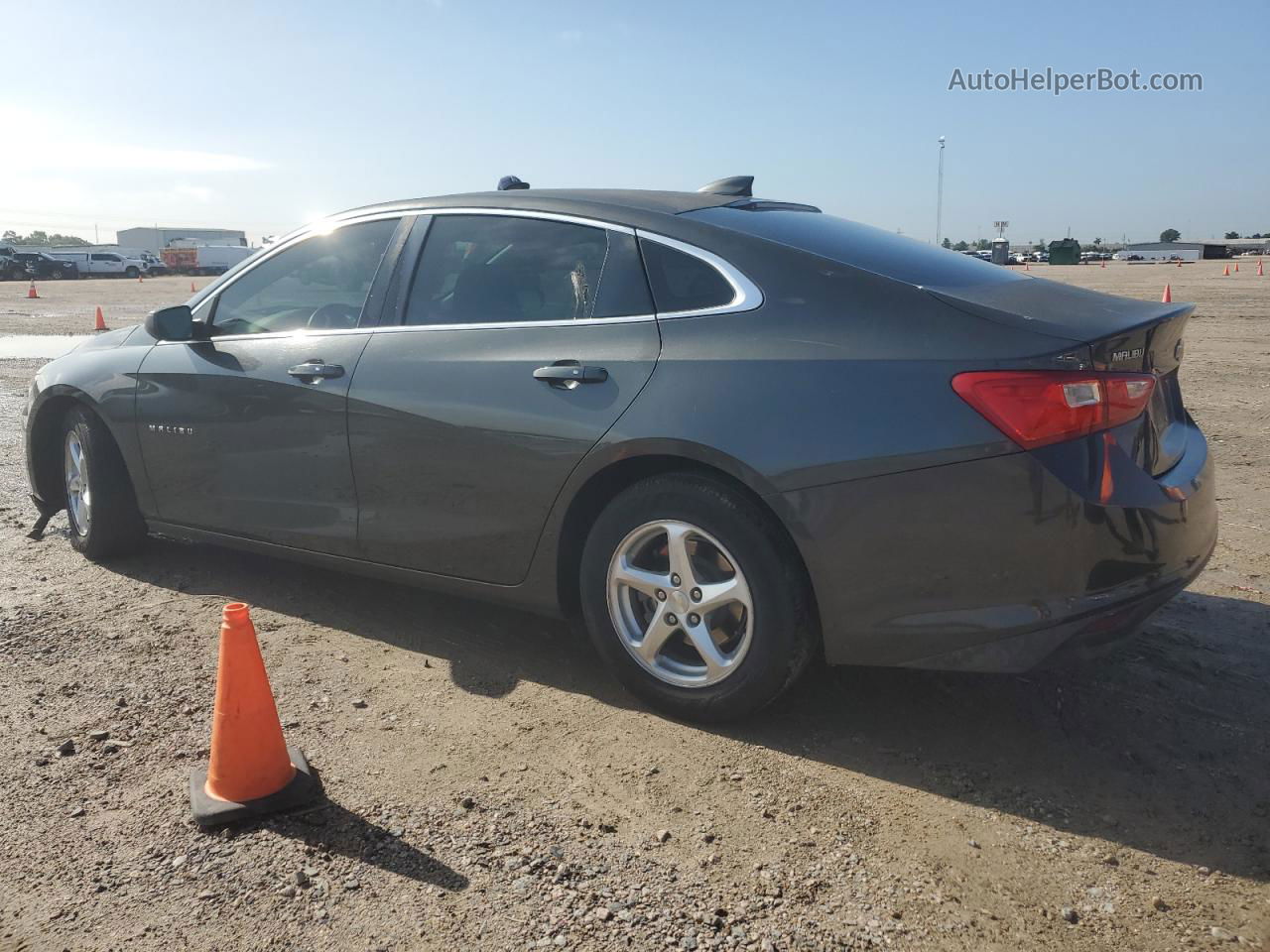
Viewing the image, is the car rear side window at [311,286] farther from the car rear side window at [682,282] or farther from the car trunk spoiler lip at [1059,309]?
the car trunk spoiler lip at [1059,309]

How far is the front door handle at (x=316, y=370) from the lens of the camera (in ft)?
13.8

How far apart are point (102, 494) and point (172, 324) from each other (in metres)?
1.02

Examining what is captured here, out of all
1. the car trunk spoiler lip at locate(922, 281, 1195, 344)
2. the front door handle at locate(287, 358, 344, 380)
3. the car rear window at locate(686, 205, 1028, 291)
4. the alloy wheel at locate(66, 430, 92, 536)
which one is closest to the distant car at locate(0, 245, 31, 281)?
the alloy wheel at locate(66, 430, 92, 536)

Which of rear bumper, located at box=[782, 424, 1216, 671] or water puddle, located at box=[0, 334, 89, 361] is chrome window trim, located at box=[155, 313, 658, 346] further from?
water puddle, located at box=[0, 334, 89, 361]

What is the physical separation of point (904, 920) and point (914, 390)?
1.37 m

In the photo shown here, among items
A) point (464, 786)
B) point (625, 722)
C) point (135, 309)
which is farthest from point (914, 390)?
point (135, 309)

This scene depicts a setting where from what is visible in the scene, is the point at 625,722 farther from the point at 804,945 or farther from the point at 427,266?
the point at 427,266

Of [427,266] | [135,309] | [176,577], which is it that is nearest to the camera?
[427,266]

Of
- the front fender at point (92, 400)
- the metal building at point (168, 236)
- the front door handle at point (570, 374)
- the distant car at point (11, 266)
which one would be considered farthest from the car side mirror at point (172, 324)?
the metal building at point (168, 236)

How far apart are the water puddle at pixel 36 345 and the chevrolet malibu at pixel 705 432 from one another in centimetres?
1108

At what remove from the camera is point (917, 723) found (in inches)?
138

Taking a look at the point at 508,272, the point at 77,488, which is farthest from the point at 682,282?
the point at 77,488

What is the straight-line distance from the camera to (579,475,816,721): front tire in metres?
3.23

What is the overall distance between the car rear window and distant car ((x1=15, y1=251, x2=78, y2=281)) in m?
57.5
